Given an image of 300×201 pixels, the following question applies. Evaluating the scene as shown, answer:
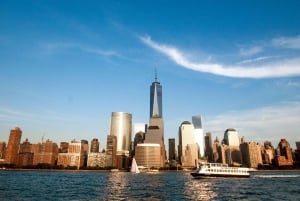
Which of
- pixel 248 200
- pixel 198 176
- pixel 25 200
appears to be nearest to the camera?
pixel 25 200

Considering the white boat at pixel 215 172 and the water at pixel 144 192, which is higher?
the white boat at pixel 215 172

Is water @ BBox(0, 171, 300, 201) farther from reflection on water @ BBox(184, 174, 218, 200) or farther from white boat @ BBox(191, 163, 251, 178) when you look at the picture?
white boat @ BBox(191, 163, 251, 178)

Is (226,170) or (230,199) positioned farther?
(226,170)

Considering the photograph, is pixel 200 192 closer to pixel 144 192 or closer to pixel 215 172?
pixel 144 192

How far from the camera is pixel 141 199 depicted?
69.7 metres

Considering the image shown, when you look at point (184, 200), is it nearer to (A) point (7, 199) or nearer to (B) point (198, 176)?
(A) point (7, 199)

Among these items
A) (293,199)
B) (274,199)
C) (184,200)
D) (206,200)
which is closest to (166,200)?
(184,200)

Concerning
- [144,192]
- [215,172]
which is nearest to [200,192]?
[144,192]

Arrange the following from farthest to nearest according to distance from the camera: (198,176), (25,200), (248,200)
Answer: (198,176)
(248,200)
(25,200)

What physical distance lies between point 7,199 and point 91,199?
20.0 m

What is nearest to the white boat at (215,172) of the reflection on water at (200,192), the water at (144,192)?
the water at (144,192)

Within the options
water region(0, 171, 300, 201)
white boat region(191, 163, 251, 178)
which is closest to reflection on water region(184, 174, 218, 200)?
water region(0, 171, 300, 201)

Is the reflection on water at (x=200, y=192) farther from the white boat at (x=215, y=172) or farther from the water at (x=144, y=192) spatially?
the white boat at (x=215, y=172)

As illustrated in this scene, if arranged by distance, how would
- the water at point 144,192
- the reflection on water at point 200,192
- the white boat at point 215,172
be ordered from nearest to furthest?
the water at point 144,192, the reflection on water at point 200,192, the white boat at point 215,172
